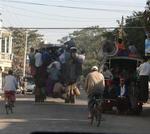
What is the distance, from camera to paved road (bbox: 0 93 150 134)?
1686 centimetres

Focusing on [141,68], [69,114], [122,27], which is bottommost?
[69,114]

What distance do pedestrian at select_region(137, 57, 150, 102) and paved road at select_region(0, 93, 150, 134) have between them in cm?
79

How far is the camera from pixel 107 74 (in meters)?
23.3

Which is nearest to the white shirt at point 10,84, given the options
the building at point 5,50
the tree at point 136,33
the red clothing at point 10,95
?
the red clothing at point 10,95

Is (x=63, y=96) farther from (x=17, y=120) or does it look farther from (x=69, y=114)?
(x=17, y=120)

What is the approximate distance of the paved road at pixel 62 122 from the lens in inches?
664

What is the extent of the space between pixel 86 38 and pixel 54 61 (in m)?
117

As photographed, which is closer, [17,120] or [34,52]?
[17,120]

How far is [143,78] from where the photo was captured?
22.8m

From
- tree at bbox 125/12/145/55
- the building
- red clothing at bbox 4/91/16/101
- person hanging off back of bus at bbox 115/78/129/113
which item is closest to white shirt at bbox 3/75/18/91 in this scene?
red clothing at bbox 4/91/16/101

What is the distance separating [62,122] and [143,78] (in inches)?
200

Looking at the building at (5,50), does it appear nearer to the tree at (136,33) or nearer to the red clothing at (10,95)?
the tree at (136,33)

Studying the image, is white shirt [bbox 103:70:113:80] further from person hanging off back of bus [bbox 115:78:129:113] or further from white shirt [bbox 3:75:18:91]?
white shirt [bbox 3:75:18:91]

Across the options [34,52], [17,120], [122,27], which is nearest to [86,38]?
[122,27]
